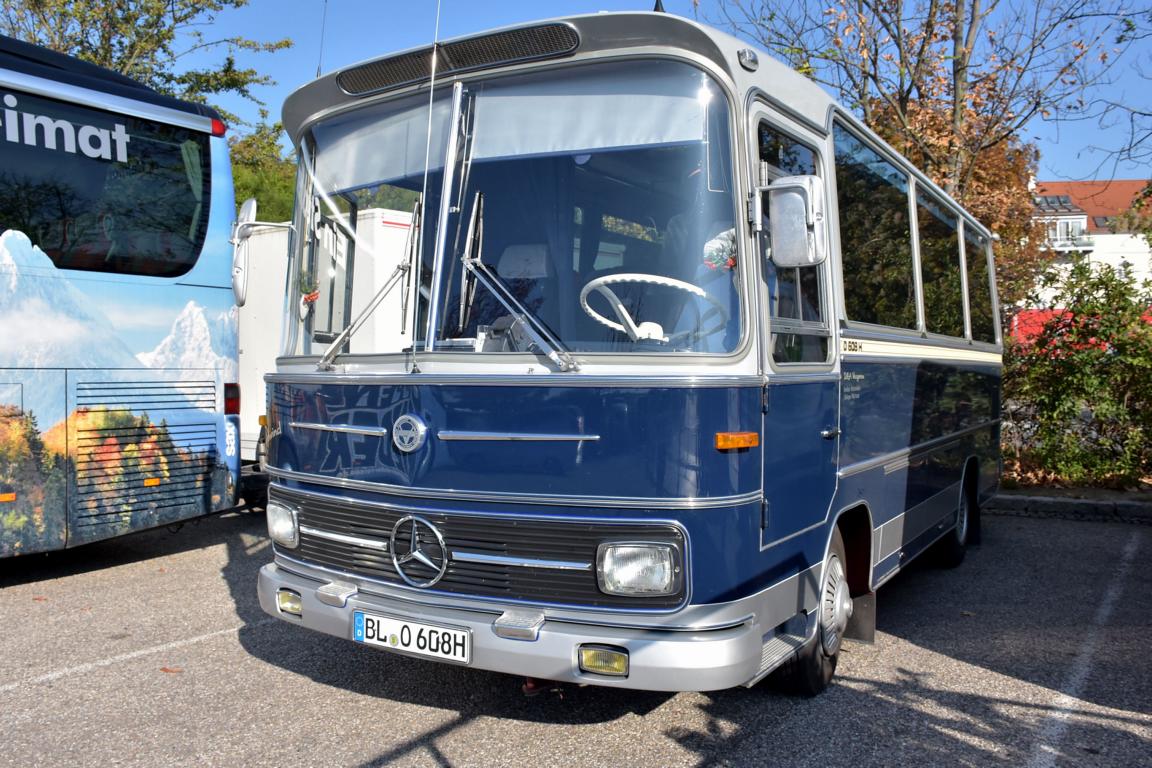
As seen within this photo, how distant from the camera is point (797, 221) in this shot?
4117 mm

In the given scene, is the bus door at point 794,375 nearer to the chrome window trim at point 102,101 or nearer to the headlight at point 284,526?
the headlight at point 284,526

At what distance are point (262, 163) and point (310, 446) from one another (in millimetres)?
16694

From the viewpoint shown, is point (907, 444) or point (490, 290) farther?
point (907, 444)

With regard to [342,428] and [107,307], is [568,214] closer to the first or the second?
[342,428]

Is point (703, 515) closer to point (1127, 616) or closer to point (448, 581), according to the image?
point (448, 581)

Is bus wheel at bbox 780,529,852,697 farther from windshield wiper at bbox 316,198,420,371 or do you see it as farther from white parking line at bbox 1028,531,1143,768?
windshield wiper at bbox 316,198,420,371

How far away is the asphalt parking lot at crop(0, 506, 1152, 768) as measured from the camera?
438cm

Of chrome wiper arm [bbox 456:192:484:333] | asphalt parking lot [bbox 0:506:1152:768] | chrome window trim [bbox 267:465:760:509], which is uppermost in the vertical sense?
chrome wiper arm [bbox 456:192:484:333]

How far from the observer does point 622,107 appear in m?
4.28

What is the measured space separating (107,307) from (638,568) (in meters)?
5.59

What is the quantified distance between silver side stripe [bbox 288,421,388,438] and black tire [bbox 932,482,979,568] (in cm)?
530

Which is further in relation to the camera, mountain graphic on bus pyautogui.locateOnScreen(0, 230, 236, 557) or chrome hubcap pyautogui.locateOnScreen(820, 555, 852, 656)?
mountain graphic on bus pyautogui.locateOnScreen(0, 230, 236, 557)

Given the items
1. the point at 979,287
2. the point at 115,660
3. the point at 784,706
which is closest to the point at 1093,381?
the point at 979,287

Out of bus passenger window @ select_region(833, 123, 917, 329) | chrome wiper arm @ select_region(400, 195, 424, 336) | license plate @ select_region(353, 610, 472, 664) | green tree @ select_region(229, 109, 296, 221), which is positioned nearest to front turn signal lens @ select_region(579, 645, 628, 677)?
license plate @ select_region(353, 610, 472, 664)
